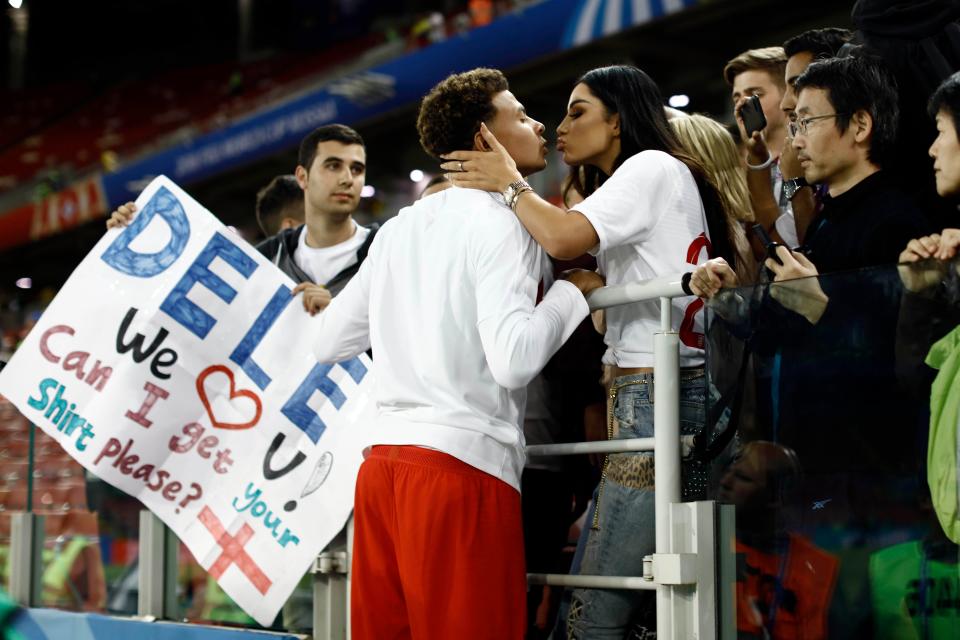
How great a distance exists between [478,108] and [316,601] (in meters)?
1.16

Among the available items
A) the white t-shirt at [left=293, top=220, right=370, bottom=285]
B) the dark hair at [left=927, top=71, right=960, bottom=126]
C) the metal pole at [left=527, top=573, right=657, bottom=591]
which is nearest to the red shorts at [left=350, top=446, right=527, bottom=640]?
the metal pole at [left=527, top=573, right=657, bottom=591]

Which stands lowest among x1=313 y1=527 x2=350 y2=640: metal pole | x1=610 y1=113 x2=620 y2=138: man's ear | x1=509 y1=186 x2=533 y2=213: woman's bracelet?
x1=313 y1=527 x2=350 y2=640: metal pole

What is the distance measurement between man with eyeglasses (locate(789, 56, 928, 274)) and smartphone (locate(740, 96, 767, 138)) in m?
0.57

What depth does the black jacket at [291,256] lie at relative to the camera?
130 inches

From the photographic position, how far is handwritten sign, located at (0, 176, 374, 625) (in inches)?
111

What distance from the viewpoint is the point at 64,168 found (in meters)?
17.3

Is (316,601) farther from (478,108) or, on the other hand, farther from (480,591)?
(478,108)

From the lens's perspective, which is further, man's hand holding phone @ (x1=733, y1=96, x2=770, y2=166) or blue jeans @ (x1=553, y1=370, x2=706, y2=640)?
man's hand holding phone @ (x1=733, y1=96, x2=770, y2=166)

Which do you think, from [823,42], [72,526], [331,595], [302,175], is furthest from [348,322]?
[72,526]

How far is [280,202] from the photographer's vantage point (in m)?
4.28

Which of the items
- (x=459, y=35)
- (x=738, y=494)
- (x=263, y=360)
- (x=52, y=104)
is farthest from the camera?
(x=52, y=104)

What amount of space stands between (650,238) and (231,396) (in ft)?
3.94

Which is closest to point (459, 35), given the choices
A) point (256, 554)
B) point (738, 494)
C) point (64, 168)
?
point (64, 168)

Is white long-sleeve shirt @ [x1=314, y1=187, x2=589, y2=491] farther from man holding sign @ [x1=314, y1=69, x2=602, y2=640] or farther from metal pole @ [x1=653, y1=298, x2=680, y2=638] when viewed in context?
metal pole @ [x1=653, y1=298, x2=680, y2=638]
